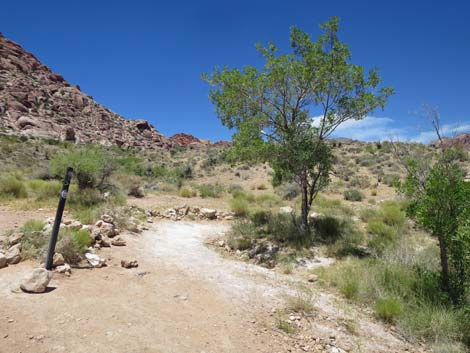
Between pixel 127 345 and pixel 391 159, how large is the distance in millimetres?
29674

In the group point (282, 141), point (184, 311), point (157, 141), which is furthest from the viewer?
point (157, 141)

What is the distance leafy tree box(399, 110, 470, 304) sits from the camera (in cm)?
516

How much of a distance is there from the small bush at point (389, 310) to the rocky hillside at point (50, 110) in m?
45.5

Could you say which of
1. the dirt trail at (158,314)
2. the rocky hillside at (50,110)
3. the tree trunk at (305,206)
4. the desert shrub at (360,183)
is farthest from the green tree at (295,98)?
the rocky hillside at (50,110)

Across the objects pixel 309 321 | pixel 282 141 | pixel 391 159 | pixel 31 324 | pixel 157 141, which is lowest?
pixel 309 321

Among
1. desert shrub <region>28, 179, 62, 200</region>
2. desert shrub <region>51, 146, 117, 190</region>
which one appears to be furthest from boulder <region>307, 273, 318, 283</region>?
desert shrub <region>28, 179, 62, 200</region>

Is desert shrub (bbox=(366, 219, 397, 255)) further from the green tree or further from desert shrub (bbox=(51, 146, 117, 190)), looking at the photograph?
desert shrub (bbox=(51, 146, 117, 190))

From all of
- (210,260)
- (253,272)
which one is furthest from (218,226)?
(253,272)

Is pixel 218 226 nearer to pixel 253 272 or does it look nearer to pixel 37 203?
pixel 253 272

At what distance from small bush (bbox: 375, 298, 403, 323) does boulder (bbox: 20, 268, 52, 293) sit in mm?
5148

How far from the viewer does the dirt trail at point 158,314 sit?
336 centimetres

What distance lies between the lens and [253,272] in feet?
21.4

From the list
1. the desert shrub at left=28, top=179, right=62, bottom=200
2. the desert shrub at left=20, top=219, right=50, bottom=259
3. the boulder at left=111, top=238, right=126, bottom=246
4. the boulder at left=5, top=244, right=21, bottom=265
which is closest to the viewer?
the boulder at left=5, top=244, right=21, bottom=265

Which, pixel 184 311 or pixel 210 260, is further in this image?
pixel 210 260
